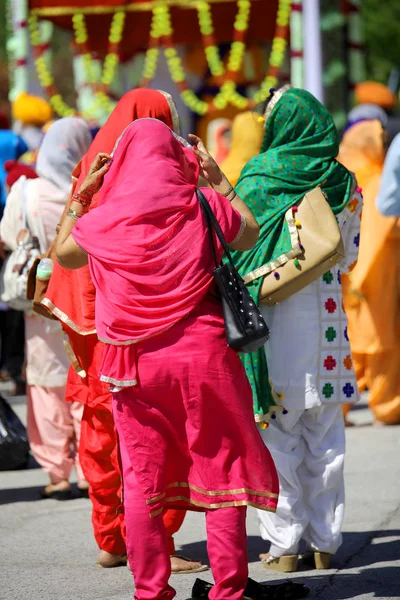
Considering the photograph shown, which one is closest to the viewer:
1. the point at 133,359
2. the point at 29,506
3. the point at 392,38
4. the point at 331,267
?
the point at 133,359

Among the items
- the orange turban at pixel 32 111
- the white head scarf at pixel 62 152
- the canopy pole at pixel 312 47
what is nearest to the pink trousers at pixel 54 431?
the white head scarf at pixel 62 152

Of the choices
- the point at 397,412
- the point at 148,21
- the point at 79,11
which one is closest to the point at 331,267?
the point at 397,412

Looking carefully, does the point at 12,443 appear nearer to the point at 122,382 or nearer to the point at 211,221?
the point at 122,382

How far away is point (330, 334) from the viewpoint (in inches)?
179

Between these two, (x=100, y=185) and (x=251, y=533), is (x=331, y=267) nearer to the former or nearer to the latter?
(x=100, y=185)

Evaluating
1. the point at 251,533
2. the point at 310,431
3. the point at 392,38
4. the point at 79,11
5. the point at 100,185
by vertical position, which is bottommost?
the point at 251,533

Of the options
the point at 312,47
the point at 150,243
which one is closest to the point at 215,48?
the point at 312,47

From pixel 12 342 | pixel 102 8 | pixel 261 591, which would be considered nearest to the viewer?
pixel 261 591

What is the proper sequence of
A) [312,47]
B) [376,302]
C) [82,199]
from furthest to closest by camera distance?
[312,47], [376,302], [82,199]

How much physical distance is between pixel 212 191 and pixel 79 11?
1305cm

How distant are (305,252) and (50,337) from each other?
7.28ft

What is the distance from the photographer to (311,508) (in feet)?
14.8

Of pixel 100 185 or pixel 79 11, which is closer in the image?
pixel 100 185

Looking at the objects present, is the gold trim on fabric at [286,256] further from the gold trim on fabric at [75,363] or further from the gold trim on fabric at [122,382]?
the gold trim on fabric at [122,382]
